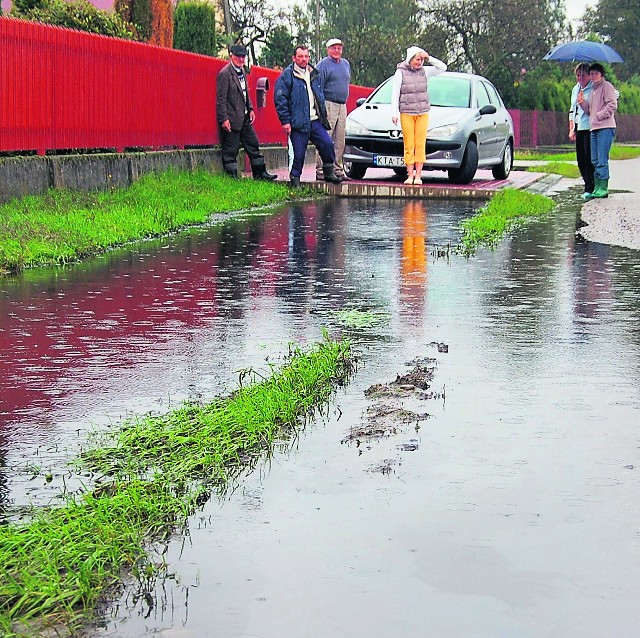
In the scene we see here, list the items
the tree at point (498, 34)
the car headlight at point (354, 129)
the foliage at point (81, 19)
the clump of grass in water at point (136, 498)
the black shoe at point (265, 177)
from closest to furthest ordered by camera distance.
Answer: the clump of grass in water at point (136, 498) < the black shoe at point (265, 177) < the car headlight at point (354, 129) < the foliage at point (81, 19) < the tree at point (498, 34)

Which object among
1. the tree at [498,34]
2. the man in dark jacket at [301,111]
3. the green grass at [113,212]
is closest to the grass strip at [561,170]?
the man in dark jacket at [301,111]

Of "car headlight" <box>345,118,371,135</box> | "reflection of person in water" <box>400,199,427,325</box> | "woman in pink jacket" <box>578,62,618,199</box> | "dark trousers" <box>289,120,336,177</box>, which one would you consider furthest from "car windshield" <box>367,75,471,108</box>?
"reflection of person in water" <box>400,199,427,325</box>

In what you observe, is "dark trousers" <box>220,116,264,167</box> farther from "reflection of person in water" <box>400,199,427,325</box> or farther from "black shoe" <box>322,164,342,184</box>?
"reflection of person in water" <box>400,199,427,325</box>

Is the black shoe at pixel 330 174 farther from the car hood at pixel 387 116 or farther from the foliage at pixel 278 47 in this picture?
the foliage at pixel 278 47

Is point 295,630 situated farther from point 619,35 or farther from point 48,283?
point 619,35

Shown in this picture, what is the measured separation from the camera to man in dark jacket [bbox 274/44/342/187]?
2038 centimetres

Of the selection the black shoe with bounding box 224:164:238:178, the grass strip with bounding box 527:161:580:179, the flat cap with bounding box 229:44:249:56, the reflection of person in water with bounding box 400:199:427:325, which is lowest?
the reflection of person in water with bounding box 400:199:427:325

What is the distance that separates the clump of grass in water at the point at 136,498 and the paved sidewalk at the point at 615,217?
7.79 m

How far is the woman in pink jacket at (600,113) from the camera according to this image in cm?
1928

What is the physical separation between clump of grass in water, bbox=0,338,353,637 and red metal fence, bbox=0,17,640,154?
31.3 ft

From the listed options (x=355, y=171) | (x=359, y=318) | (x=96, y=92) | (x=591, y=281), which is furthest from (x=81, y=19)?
(x=359, y=318)

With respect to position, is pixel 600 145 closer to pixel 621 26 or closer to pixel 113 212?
pixel 113 212

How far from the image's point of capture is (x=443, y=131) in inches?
840

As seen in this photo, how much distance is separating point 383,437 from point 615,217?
11835 millimetres
